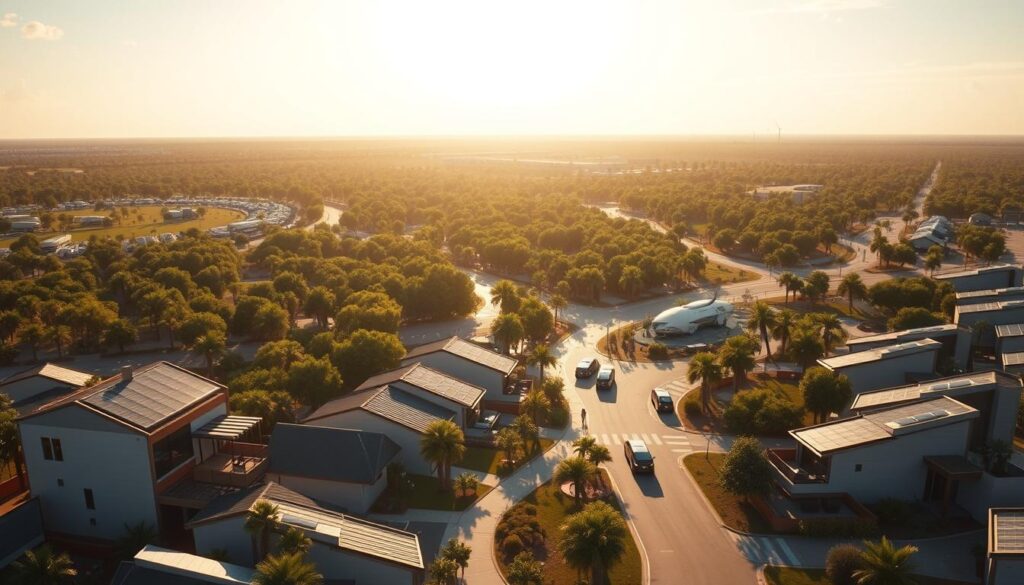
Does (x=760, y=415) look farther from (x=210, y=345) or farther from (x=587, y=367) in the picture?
(x=210, y=345)

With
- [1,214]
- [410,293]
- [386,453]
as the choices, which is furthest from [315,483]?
[1,214]

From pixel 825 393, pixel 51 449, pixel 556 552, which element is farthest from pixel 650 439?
pixel 51 449

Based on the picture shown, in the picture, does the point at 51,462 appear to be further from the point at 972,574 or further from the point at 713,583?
the point at 972,574

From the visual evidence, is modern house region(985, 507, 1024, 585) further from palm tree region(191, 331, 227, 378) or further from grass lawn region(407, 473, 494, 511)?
palm tree region(191, 331, 227, 378)

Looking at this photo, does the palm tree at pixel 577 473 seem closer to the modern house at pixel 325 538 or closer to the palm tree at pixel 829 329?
the modern house at pixel 325 538

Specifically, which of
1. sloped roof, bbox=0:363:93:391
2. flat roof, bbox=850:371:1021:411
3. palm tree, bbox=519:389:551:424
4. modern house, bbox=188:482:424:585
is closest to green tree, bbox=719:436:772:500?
flat roof, bbox=850:371:1021:411

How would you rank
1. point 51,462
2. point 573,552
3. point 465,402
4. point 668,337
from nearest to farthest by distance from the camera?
point 573,552, point 51,462, point 465,402, point 668,337

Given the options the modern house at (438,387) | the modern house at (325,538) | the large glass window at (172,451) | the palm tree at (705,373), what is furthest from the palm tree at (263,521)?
the palm tree at (705,373)
